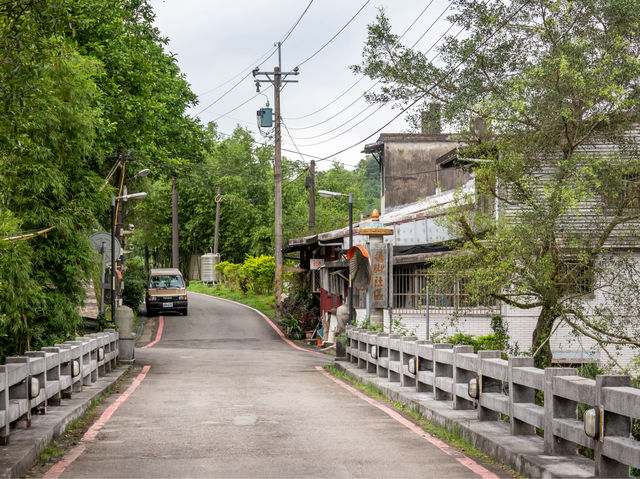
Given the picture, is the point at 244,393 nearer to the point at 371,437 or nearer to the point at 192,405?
the point at 192,405

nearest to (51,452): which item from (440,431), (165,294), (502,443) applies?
(440,431)

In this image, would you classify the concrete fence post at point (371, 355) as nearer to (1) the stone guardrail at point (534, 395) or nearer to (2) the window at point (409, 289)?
(1) the stone guardrail at point (534, 395)

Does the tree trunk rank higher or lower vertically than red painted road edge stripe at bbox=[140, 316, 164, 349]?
higher

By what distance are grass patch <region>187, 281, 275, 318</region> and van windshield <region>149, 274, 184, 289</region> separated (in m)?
5.33

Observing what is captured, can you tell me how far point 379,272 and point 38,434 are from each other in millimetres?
16515

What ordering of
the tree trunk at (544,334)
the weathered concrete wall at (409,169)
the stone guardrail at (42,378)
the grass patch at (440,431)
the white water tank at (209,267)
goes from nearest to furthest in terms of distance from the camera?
the grass patch at (440,431), the stone guardrail at (42,378), the tree trunk at (544,334), the weathered concrete wall at (409,169), the white water tank at (209,267)

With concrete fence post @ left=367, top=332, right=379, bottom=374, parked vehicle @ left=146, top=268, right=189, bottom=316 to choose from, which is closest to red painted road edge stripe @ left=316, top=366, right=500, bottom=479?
concrete fence post @ left=367, top=332, right=379, bottom=374

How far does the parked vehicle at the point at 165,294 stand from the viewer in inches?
1781

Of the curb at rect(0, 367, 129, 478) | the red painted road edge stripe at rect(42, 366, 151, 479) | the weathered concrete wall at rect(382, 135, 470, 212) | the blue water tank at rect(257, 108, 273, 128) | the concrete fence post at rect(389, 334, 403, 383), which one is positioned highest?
the blue water tank at rect(257, 108, 273, 128)

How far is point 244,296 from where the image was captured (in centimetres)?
5869

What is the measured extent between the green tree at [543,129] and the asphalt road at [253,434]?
4.20m

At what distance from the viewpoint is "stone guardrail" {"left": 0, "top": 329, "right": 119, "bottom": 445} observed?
29.3 feet

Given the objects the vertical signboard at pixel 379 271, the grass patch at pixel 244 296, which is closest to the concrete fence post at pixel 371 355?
the vertical signboard at pixel 379 271

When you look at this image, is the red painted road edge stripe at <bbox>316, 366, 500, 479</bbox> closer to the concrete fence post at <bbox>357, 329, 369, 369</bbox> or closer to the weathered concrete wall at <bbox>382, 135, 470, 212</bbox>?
the concrete fence post at <bbox>357, 329, 369, 369</bbox>
